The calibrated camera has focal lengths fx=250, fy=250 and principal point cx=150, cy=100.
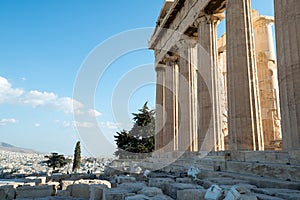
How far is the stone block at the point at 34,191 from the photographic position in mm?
8062

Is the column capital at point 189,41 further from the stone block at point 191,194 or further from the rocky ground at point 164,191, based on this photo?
the stone block at point 191,194

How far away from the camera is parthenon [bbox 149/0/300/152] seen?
780 centimetres

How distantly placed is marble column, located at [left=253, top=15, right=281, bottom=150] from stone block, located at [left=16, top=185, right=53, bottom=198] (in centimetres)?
1404

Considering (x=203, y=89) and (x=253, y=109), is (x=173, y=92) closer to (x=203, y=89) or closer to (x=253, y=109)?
(x=203, y=89)

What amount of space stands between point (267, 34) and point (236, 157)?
545 inches

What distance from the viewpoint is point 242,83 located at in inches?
422

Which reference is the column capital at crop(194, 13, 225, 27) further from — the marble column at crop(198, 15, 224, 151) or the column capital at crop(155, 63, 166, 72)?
the column capital at crop(155, 63, 166, 72)

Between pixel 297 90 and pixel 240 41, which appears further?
pixel 240 41

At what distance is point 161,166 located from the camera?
642 inches

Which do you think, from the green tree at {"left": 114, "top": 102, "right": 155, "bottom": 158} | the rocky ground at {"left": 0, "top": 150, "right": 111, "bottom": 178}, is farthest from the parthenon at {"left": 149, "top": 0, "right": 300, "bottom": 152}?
the green tree at {"left": 114, "top": 102, "right": 155, "bottom": 158}

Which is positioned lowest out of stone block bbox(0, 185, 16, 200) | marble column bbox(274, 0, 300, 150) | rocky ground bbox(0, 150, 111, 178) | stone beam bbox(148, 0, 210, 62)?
rocky ground bbox(0, 150, 111, 178)

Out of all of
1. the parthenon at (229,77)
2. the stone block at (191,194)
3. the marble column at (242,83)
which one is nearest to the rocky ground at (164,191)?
the stone block at (191,194)

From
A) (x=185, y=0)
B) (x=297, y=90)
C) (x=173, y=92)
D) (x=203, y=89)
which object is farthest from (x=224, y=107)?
(x=297, y=90)

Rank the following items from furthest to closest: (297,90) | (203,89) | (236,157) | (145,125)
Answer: (145,125) → (203,89) → (236,157) → (297,90)
